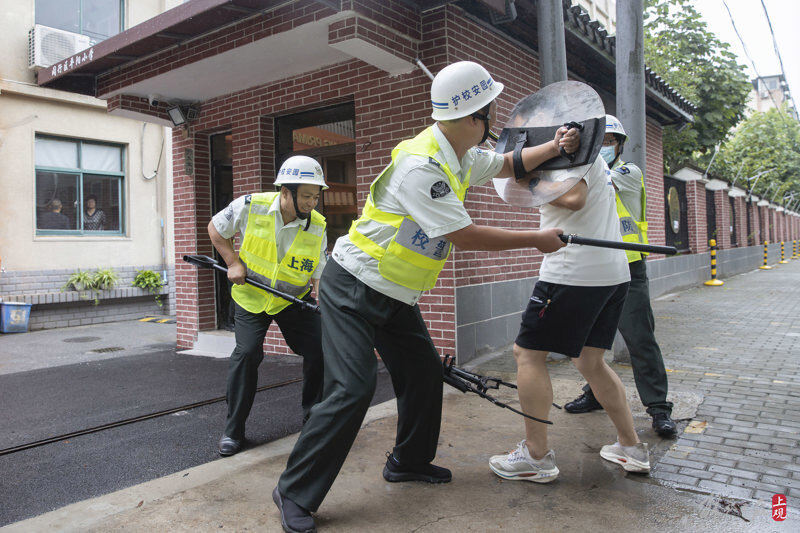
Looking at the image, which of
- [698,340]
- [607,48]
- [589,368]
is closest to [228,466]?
[589,368]

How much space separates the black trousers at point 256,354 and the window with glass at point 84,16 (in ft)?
36.5

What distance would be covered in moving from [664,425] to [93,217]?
1193 cm

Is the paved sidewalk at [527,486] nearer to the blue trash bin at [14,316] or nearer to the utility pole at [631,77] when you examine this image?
the utility pole at [631,77]

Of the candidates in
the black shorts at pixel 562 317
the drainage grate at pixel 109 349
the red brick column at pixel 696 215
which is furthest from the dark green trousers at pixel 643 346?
the red brick column at pixel 696 215

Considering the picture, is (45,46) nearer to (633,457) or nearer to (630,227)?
(630,227)

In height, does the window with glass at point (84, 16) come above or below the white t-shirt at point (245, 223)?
above

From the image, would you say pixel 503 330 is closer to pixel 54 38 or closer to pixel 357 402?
pixel 357 402

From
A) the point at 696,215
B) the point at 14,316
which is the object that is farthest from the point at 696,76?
the point at 14,316

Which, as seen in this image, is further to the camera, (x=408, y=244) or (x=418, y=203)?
(x=408, y=244)

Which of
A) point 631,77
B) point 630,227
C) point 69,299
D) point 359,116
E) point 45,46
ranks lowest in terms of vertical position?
point 69,299

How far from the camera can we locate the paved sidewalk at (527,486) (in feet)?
8.41

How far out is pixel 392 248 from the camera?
2518 mm

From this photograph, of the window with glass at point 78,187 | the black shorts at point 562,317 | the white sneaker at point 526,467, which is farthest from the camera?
the window with glass at point 78,187

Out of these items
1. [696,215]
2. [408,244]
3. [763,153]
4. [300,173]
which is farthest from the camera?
[763,153]
